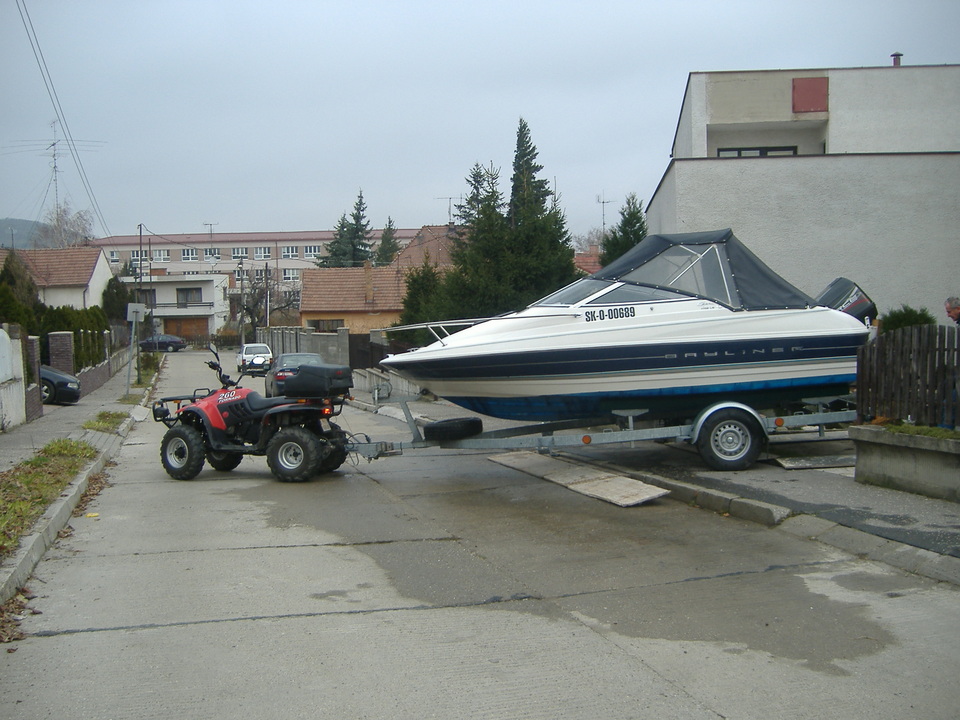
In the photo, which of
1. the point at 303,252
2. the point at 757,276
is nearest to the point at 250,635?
the point at 757,276

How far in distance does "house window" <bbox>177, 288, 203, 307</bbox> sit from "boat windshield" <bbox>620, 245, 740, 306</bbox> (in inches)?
3194

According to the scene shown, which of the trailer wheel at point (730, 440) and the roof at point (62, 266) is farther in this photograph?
the roof at point (62, 266)

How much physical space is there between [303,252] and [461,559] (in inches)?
4972

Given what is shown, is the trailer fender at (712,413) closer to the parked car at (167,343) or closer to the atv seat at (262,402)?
the atv seat at (262,402)

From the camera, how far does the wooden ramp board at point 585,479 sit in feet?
28.7

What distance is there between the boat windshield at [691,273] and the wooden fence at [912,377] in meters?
1.81

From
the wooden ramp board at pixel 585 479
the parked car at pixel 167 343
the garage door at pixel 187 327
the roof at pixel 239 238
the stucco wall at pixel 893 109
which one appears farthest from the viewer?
the roof at pixel 239 238

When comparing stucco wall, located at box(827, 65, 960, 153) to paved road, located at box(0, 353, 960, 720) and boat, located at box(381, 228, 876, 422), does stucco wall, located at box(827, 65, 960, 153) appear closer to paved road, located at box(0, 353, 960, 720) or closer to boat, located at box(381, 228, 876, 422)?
boat, located at box(381, 228, 876, 422)

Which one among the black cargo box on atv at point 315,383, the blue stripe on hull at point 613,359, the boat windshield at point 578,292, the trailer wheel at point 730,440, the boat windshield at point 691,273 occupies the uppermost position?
the boat windshield at point 691,273

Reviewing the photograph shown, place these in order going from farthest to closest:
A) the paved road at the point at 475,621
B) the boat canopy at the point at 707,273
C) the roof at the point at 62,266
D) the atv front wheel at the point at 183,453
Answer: the roof at the point at 62,266, the atv front wheel at the point at 183,453, the boat canopy at the point at 707,273, the paved road at the point at 475,621

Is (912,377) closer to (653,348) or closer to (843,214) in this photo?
(653,348)

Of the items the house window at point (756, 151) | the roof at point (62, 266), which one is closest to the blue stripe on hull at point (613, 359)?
the house window at point (756, 151)

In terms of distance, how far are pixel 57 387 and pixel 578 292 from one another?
17.6 m

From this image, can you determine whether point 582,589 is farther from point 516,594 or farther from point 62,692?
point 62,692
